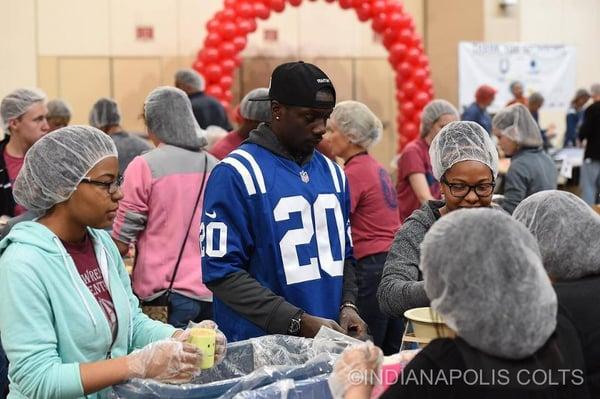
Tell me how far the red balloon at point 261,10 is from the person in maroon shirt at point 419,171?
4.98 m

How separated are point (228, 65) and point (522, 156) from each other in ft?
18.0

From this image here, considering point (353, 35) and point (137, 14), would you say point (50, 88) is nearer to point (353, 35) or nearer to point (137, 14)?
point (137, 14)

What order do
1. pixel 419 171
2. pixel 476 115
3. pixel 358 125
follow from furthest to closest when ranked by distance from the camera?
pixel 476 115 < pixel 419 171 < pixel 358 125

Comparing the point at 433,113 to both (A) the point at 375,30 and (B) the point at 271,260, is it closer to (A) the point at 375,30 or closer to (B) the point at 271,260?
(B) the point at 271,260

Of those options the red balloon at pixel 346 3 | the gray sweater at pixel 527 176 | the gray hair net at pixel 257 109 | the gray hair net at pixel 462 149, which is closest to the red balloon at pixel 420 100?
the red balloon at pixel 346 3

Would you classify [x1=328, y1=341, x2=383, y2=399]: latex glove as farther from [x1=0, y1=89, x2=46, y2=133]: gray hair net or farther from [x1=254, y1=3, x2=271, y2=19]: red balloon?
[x1=254, y1=3, x2=271, y2=19]: red balloon

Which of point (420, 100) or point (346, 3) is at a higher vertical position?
point (346, 3)

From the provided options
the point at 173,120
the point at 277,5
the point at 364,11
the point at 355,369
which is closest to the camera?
the point at 355,369

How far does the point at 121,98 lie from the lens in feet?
39.7

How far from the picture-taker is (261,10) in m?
11.0

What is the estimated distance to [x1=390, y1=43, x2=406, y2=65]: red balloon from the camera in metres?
12.0

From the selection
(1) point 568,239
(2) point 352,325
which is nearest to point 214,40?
(2) point 352,325

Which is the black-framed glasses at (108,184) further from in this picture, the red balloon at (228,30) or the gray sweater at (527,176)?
the red balloon at (228,30)

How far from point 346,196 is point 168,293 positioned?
1.25 m
